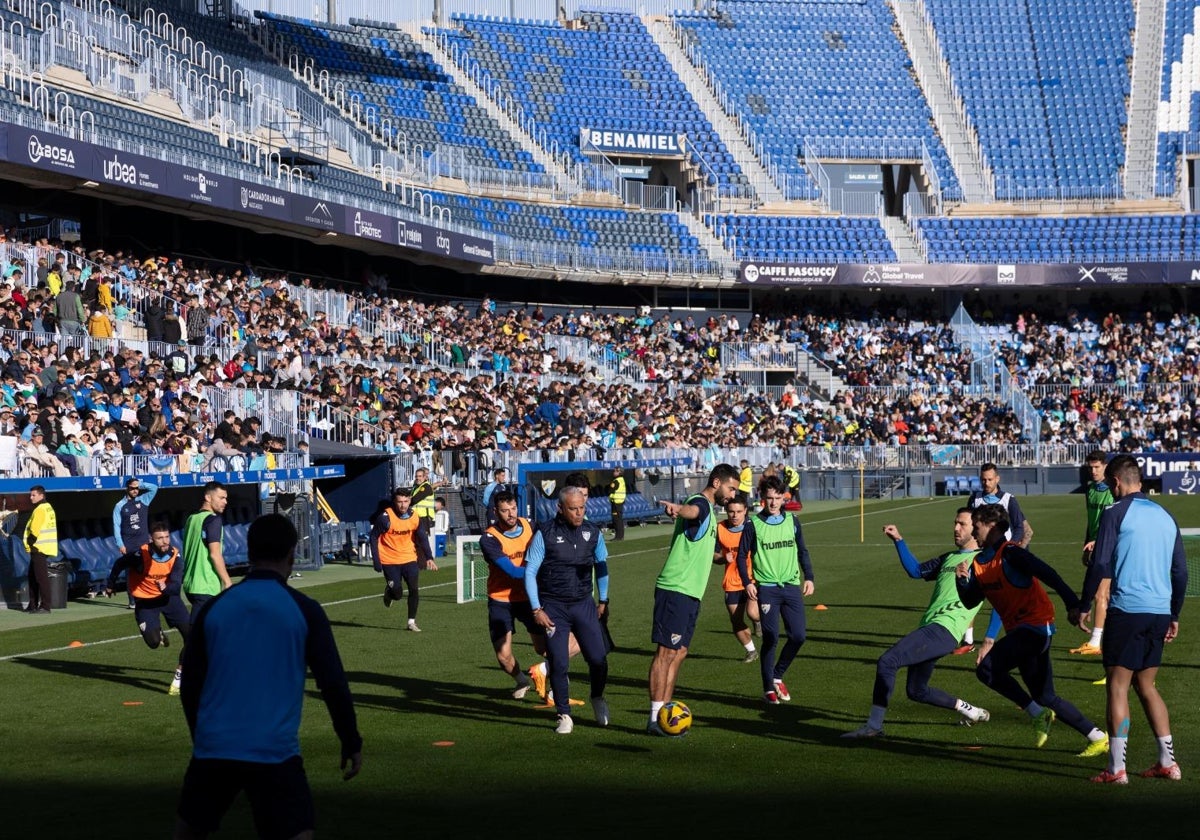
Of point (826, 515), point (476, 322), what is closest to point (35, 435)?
point (826, 515)

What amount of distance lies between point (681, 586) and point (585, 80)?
188 ft

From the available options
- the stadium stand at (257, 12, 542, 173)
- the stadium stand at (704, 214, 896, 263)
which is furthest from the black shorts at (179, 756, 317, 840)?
the stadium stand at (704, 214, 896, 263)

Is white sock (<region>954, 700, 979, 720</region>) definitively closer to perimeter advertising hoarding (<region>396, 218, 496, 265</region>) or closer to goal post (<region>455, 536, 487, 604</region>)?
goal post (<region>455, 536, 487, 604</region>)

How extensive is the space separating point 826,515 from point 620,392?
813 centimetres

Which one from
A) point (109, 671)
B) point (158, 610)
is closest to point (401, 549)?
point (109, 671)

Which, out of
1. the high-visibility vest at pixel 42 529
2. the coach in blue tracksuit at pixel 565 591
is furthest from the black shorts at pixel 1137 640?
the high-visibility vest at pixel 42 529

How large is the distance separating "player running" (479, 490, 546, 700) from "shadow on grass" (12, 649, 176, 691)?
12.1 feet

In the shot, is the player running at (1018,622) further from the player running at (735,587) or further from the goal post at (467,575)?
the goal post at (467,575)

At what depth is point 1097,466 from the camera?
59.6ft

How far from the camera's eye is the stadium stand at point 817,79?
2719 inches

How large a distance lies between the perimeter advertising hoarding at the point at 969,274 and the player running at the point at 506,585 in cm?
4856

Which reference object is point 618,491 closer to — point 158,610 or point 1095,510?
point 1095,510

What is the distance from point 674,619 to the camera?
12578mm

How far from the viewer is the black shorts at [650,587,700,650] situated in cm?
1253
